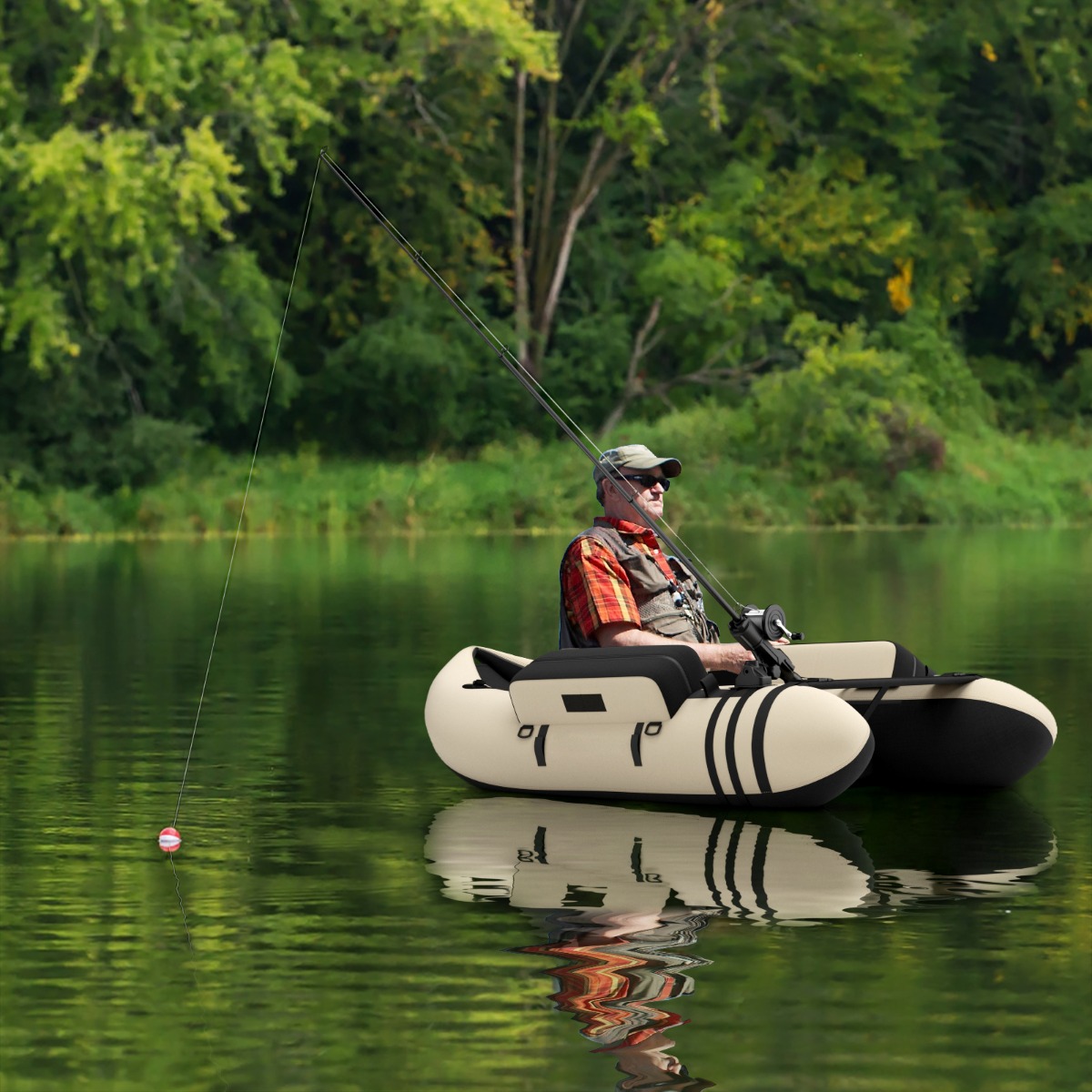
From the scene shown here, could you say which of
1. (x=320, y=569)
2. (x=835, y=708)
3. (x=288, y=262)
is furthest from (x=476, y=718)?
(x=288, y=262)

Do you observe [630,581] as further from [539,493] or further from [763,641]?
[539,493]

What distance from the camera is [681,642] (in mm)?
9703

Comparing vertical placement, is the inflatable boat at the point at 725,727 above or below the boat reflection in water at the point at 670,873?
above

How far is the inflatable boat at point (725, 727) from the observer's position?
29.1 ft

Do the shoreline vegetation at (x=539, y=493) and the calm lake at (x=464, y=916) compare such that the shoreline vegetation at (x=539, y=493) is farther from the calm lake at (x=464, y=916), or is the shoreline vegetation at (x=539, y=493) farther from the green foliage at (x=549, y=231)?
the calm lake at (x=464, y=916)

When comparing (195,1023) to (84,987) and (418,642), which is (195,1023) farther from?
(418,642)

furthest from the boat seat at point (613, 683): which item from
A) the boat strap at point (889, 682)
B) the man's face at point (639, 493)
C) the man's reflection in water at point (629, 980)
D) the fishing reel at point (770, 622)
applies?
the man's reflection in water at point (629, 980)

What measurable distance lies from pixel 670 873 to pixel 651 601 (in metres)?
2.18

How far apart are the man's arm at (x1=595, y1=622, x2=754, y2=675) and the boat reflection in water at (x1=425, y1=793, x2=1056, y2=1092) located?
61 centimetres

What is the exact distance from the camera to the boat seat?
9.03 m

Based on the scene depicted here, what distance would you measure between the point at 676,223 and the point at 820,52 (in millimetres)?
3531

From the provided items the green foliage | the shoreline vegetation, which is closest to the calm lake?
the shoreline vegetation

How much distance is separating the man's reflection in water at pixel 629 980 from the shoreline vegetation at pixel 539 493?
2578cm

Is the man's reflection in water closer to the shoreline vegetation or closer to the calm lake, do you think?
the calm lake
